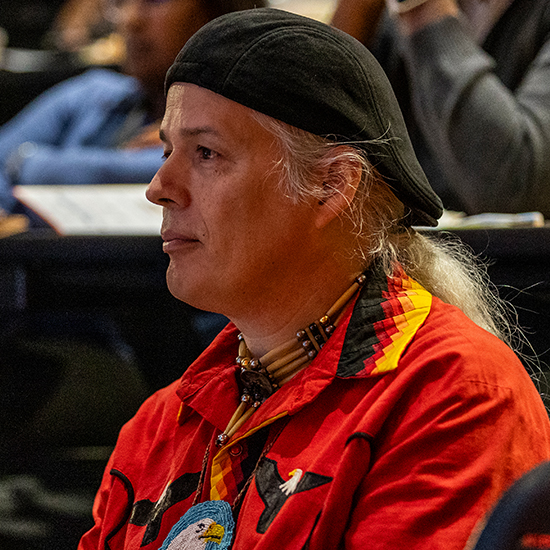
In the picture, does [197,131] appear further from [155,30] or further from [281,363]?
[155,30]

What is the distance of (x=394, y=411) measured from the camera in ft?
2.69

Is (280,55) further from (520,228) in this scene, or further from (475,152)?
(475,152)

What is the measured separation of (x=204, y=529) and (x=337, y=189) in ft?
1.67

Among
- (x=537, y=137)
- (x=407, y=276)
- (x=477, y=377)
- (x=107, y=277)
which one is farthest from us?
(x=107, y=277)

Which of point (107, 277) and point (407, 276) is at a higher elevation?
point (407, 276)

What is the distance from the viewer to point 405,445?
773 millimetres

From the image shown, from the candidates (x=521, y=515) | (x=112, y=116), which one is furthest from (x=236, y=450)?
(x=112, y=116)

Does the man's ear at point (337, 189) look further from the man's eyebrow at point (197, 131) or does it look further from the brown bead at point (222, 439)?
the brown bead at point (222, 439)

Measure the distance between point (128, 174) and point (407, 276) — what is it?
1.30 metres

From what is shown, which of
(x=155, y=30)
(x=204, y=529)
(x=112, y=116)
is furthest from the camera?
(x=112, y=116)

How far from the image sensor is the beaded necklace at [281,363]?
0.98m

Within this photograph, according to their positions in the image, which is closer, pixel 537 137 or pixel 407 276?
pixel 407 276

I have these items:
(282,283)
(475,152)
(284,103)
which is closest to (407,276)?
(282,283)

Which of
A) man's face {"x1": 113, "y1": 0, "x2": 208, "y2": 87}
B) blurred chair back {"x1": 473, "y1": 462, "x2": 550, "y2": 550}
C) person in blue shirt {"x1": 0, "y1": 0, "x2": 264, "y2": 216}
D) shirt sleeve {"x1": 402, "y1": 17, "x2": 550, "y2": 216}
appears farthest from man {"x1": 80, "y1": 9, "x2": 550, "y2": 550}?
man's face {"x1": 113, "y1": 0, "x2": 208, "y2": 87}
